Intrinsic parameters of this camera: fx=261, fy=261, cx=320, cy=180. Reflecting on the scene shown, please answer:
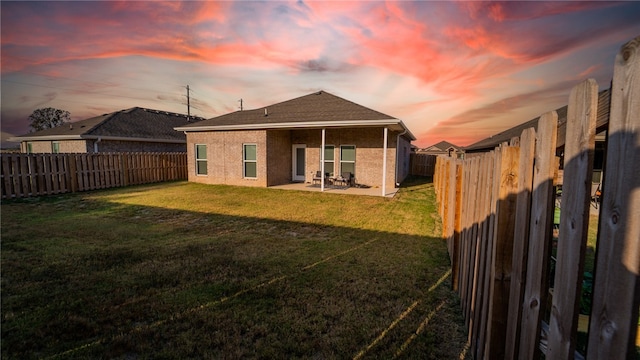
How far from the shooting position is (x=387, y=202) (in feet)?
37.9

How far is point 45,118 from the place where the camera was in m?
58.5

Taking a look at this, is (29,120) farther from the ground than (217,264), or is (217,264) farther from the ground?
(29,120)

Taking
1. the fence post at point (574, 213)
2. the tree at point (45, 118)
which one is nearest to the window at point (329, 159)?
the fence post at point (574, 213)

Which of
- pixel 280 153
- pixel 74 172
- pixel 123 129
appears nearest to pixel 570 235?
pixel 280 153

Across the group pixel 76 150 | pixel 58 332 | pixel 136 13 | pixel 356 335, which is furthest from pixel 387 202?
pixel 76 150

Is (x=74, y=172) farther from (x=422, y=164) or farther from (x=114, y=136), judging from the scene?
(x=422, y=164)

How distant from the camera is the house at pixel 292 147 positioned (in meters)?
15.6

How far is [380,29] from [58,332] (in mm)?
Result: 12215

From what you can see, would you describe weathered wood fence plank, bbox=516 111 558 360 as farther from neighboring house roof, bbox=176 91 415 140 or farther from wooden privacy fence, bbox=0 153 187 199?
wooden privacy fence, bbox=0 153 187 199

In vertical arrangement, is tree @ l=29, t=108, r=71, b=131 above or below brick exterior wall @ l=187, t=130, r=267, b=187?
above

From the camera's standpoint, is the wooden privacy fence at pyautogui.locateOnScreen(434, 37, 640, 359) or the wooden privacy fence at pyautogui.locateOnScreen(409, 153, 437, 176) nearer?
the wooden privacy fence at pyautogui.locateOnScreen(434, 37, 640, 359)

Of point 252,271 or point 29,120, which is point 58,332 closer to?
point 252,271

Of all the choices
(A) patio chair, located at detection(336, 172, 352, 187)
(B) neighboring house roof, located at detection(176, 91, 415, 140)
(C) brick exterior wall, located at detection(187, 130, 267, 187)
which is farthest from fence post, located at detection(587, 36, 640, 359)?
(C) brick exterior wall, located at detection(187, 130, 267, 187)

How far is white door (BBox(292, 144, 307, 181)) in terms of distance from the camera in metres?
17.9
